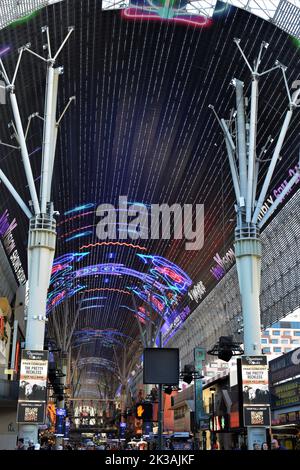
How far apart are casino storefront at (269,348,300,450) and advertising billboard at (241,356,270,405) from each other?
951 centimetres

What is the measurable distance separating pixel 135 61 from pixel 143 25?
2.34m

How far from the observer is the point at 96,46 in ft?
94.4

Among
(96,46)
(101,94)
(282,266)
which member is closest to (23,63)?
(96,46)

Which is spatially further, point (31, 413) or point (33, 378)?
point (33, 378)

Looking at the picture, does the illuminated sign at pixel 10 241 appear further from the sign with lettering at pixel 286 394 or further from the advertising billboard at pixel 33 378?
the sign with lettering at pixel 286 394

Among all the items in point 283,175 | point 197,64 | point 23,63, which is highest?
point 197,64

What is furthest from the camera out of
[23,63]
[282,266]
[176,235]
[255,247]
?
[176,235]

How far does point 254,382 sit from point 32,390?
8.26 meters

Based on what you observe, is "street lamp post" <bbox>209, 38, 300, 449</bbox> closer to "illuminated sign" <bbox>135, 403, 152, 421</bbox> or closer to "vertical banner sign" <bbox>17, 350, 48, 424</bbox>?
"vertical banner sign" <bbox>17, 350, 48, 424</bbox>

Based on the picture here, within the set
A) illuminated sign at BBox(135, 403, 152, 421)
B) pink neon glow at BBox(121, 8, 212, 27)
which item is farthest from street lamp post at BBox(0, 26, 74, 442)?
illuminated sign at BBox(135, 403, 152, 421)

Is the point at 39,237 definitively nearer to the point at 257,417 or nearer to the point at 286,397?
the point at 257,417

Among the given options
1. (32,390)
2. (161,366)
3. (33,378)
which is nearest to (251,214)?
(33,378)

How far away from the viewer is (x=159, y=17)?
1094 inches
